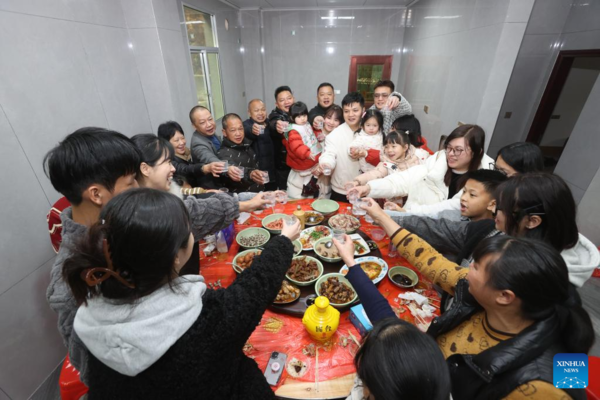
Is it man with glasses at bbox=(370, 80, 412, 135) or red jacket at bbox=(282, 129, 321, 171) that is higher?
man with glasses at bbox=(370, 80, 412, 135)

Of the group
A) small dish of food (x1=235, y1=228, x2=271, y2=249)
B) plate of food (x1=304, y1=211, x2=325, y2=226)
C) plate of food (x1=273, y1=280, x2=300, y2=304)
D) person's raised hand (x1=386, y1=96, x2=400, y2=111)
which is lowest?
plate of food (x1=273, y1=280, x2=300, y2=304)

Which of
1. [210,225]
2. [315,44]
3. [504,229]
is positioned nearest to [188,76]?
[210,225]

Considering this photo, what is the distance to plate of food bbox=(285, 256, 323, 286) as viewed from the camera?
1732 millimetres

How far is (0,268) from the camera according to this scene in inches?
71.7

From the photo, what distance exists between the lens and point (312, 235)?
7.17ft

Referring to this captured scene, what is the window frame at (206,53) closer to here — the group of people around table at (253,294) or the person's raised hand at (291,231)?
the group of people around table at (253,294)

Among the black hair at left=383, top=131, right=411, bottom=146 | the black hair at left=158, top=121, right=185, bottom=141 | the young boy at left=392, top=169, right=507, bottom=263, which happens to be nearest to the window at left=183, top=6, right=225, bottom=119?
the black hair at left=158, top=121, right=185, bottom=141

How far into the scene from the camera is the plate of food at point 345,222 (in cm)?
227

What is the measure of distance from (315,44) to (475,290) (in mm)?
7396

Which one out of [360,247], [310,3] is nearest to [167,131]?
[360,247]

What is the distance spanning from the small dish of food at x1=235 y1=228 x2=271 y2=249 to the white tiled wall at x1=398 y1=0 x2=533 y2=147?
3.44m

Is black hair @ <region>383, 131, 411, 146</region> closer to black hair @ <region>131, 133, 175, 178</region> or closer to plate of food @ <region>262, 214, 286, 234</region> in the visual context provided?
plate of food @ <region>262, 214, 286, 234</region>

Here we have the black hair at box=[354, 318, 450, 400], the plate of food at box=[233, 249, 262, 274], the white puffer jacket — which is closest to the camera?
the black hair at box=[354, 318, 450, 400]

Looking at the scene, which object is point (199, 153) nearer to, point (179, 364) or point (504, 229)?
point (179, 364)
